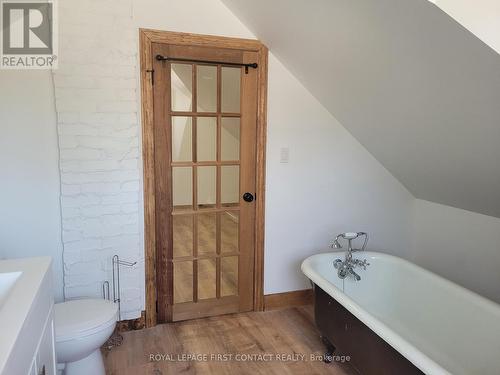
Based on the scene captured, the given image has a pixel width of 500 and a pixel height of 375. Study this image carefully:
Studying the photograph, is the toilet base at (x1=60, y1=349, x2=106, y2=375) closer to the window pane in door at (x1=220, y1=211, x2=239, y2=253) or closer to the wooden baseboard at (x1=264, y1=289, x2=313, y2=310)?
the window pane in door at (x1=220, y1=211, x2=239, y2=253)

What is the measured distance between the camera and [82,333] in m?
2.01

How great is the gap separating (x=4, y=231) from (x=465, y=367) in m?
2.75

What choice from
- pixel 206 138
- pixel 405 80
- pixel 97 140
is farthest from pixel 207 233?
pixel 405 80

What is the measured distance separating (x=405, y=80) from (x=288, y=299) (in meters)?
1.92

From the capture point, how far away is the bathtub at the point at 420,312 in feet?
6.48

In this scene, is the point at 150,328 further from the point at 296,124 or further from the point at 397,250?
the point at 397,250

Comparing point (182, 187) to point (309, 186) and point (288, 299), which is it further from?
point (288, 299)

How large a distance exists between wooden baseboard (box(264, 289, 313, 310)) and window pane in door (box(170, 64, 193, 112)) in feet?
5.18

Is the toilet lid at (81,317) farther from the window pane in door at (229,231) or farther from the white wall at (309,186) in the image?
the white wall at (309,186)

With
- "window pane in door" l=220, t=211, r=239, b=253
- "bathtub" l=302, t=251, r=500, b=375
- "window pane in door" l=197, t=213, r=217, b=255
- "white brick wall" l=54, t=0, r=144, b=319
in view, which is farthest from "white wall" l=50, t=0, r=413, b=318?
"bathtub" l=302, t=251, r=500, b=375

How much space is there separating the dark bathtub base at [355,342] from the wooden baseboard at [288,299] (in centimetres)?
71

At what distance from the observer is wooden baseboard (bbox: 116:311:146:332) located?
2787 millimetres

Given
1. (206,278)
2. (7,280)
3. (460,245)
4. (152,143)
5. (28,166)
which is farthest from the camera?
(460,245)

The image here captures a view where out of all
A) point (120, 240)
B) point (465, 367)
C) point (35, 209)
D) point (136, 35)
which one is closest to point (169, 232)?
point (120, 240)
